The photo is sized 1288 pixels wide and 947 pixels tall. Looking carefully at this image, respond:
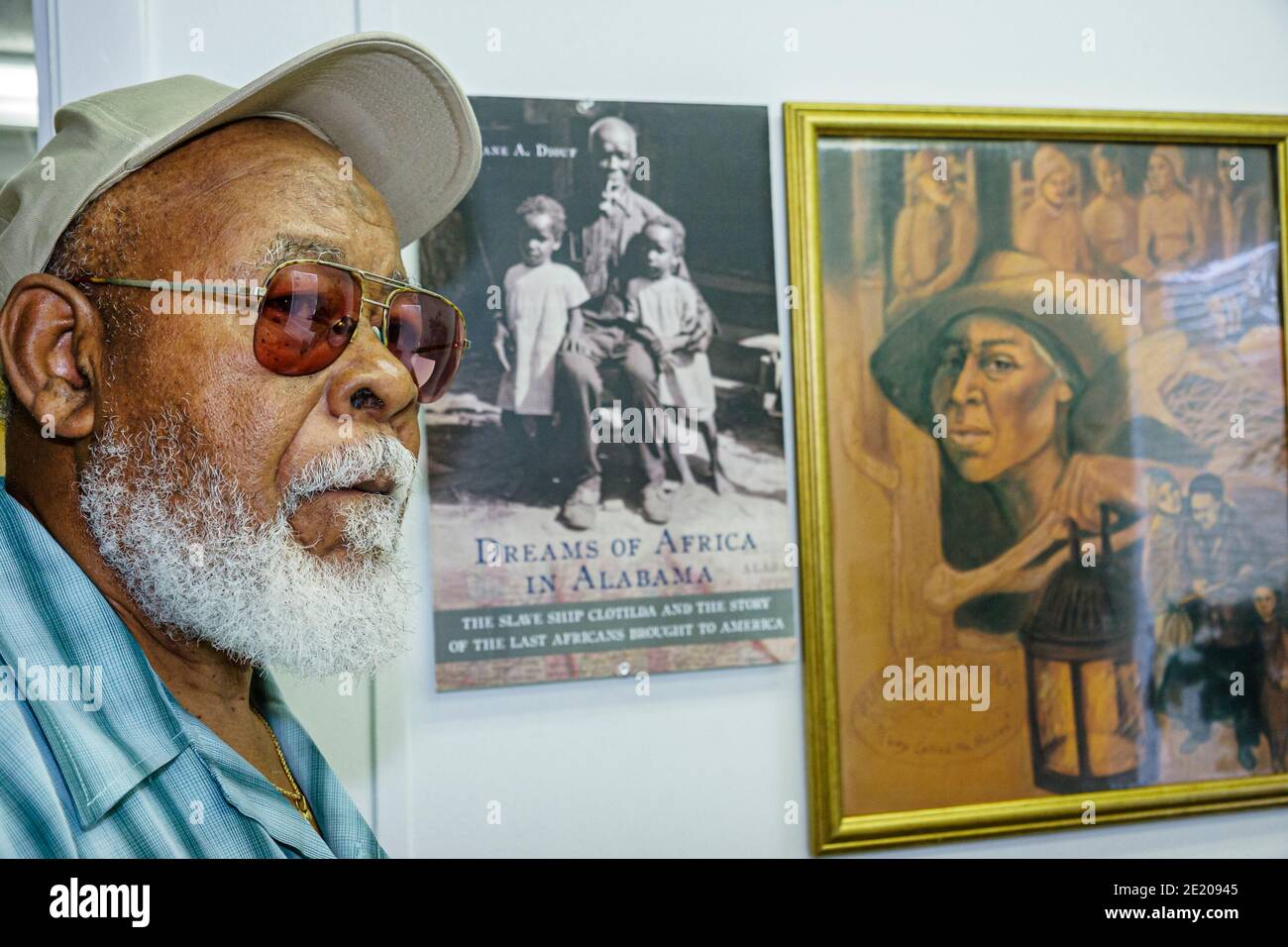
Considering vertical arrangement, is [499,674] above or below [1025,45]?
below

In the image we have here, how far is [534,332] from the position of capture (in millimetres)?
1340

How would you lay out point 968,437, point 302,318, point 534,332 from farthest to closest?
point 968,437
point 534,332
point 302,318

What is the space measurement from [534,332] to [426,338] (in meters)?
0.42

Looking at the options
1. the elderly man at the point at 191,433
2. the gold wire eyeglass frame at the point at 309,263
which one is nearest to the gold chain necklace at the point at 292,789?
the elderly man at the point at 191,433

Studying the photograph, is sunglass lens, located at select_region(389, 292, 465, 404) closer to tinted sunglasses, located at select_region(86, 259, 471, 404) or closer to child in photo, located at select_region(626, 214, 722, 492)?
tinted sunglasses, located at select_region(86, 259, 471, 404)

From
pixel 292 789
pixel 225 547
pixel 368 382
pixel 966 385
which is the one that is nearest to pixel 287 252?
pixel 368 382

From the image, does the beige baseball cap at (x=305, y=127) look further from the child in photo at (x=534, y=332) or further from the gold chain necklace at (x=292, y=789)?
the gold chain necklace at (x=292, y=789)

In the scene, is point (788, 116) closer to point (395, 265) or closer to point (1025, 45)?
point (1025, 45)

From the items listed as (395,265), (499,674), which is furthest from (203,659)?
(499,674)

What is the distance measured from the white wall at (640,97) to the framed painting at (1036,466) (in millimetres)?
A: 57

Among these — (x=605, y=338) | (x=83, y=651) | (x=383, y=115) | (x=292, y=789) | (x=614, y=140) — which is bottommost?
(x=292, y=789)

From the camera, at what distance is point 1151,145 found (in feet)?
5.02

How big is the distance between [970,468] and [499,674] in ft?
2.44

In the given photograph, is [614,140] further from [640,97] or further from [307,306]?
[307,306]
